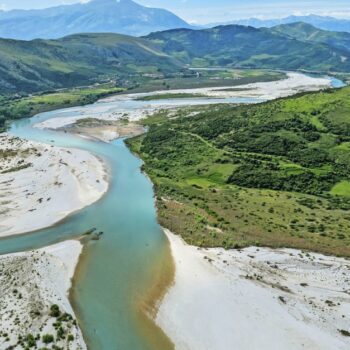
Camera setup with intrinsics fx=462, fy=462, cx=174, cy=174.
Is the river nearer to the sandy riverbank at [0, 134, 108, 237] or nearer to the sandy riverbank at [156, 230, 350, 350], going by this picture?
the sandy riverbank at [156, 230, 350, 350]

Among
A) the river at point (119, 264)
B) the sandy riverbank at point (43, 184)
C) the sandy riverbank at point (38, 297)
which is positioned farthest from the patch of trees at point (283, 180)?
the sandy riverbank at point (38, 297)

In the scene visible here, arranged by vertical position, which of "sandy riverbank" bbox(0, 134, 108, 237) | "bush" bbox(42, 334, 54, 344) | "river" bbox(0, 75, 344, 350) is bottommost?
"sandy riverbank" bbox(0, 134, 108, 237)

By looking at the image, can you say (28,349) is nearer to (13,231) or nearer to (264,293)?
(264,293)

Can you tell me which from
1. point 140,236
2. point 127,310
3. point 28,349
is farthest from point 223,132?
point 28,349

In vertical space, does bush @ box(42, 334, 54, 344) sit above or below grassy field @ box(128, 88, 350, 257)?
above

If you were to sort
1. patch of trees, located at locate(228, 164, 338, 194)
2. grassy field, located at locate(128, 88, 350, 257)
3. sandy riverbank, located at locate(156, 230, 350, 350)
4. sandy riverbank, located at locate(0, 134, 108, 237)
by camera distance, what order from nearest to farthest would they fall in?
sandy riverbank, located at locate(156, 230, 350, 350) → grassy field, located at locate(128, 88, 350, 257) → sandy riverbank, located at locate(0, 134, 108, 237) → patch of trees, located at locate(228, 164, 338, 194)

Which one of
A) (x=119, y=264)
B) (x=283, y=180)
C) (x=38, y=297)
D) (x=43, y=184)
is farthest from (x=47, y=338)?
(x=283, y=180)

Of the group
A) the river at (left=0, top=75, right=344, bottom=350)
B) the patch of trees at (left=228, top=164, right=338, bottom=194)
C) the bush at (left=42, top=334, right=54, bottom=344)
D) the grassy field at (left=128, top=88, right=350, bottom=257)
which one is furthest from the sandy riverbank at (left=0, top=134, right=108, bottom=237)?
the patch of trees at (left=228, top=164, right=338, bottom=194)
